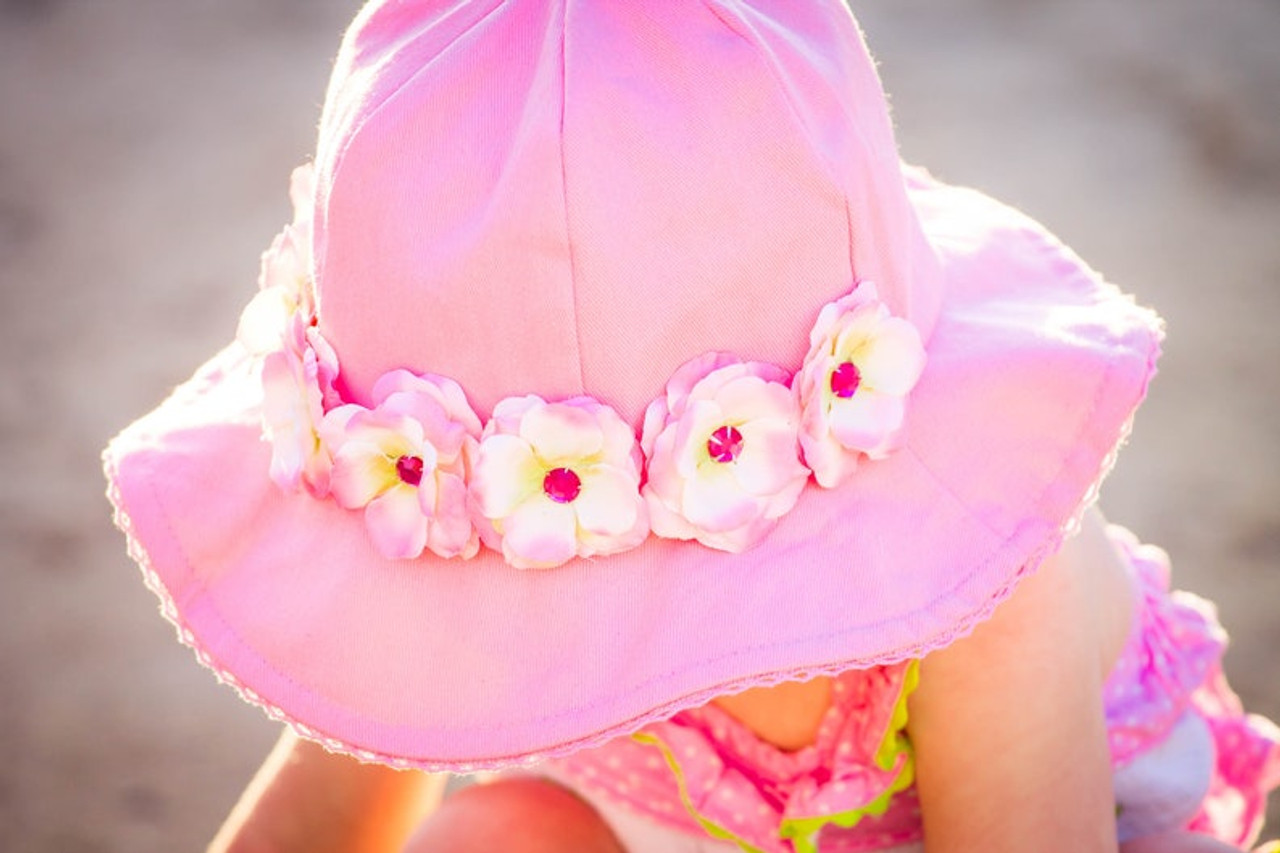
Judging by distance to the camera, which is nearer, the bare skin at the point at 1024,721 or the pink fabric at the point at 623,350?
the pink fabric at the point at 623,350

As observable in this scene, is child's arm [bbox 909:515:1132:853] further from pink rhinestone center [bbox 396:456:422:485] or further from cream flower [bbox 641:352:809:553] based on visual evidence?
pink rhinestone center [bbox 396:456:422:485]

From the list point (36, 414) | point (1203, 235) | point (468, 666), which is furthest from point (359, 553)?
point (1203, 235)

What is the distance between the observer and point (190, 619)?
834 millimetres

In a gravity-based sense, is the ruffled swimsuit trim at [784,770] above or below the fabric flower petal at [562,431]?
below

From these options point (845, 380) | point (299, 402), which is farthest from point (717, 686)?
point (299, 402)

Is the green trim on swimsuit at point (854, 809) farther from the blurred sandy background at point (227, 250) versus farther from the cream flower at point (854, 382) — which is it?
the blurred sandy background at point (227, 250)

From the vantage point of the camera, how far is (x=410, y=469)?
0.78 metres

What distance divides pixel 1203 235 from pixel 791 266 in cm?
137

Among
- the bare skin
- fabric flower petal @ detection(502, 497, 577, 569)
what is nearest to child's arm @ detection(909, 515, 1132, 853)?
the bare skin

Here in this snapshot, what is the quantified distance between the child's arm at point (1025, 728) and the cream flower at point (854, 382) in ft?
0.51

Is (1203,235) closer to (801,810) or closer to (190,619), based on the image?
(801,810)

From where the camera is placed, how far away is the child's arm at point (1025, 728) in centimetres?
85

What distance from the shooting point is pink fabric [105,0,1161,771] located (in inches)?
29.2

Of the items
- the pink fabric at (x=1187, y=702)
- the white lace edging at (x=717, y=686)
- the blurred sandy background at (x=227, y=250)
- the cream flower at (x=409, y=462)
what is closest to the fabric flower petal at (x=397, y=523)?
the cream flower at (x=409, y=462)
